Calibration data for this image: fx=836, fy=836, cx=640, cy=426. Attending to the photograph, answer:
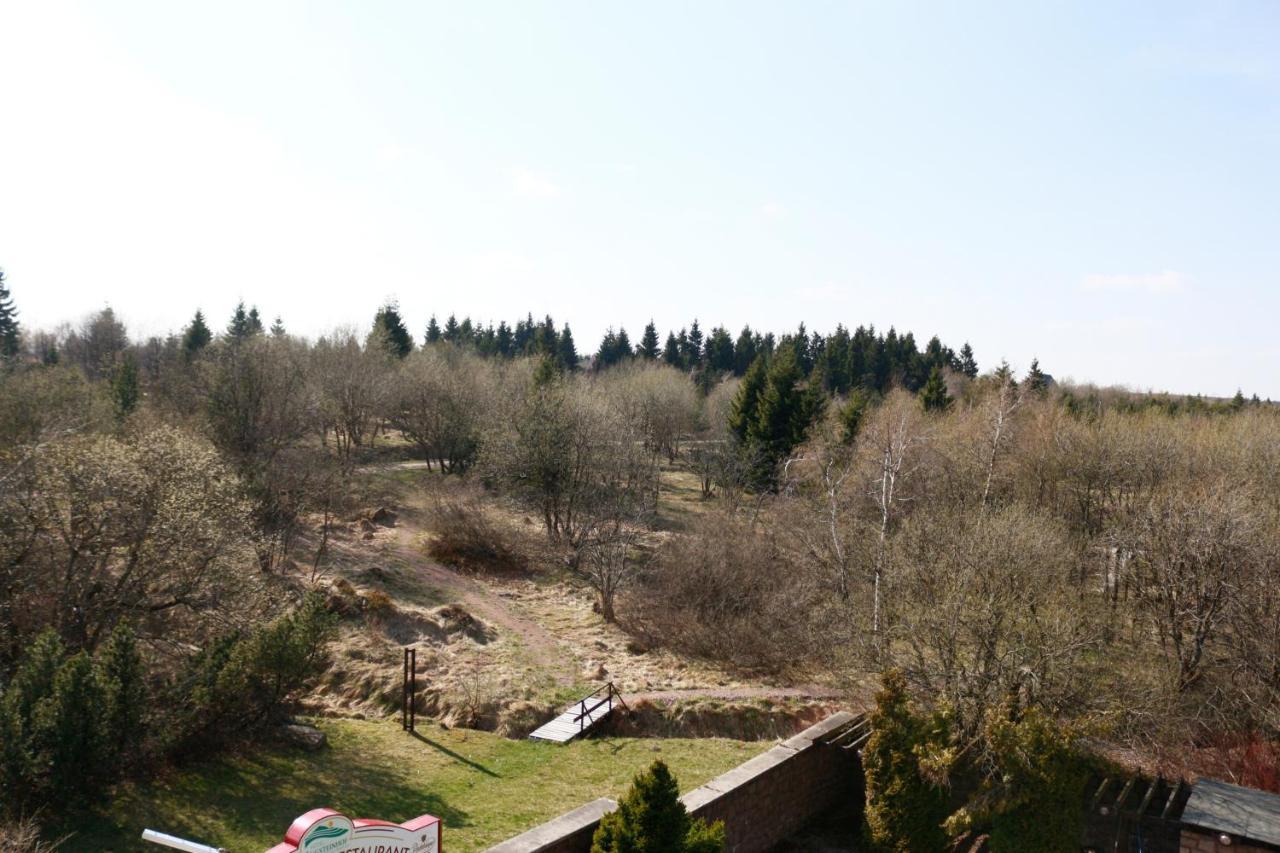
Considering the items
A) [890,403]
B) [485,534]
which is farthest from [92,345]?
[890,403]

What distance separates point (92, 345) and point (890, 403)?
5652 cm

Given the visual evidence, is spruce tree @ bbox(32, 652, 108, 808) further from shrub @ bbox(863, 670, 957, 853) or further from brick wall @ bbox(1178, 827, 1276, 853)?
brick wall @ bbox(1178, 827, 1276, 853)

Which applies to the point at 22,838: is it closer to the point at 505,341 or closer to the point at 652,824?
the point at 652,824

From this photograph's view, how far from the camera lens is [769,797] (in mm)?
12891

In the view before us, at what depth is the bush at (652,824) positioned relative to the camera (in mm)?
9070

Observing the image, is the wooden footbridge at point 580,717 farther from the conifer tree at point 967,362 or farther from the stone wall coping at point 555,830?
the conifer tree at point 967,362

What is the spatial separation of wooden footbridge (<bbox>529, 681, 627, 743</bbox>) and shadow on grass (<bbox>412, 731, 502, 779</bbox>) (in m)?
1.44

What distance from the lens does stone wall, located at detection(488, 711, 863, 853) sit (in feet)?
32.0

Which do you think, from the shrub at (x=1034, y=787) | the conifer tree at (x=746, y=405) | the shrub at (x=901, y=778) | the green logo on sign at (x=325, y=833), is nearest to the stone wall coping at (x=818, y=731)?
the shrub at (x=901, y=778)

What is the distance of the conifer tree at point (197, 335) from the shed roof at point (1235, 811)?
173 ft

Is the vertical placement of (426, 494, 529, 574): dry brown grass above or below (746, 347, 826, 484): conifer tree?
below

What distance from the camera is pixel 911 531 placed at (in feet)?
58.9

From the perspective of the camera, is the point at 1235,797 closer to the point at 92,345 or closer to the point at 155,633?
the point at 155,633

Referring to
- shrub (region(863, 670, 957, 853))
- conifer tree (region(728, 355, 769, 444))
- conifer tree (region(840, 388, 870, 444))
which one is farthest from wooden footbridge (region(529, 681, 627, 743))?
conifer tree (region(728, 355, 769, 444))
